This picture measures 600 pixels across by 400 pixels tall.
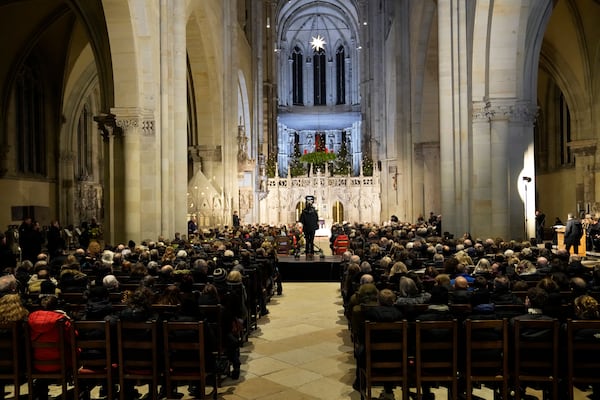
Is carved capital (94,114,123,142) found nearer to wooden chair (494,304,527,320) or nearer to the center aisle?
the center aisle

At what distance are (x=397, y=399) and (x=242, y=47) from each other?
103ft

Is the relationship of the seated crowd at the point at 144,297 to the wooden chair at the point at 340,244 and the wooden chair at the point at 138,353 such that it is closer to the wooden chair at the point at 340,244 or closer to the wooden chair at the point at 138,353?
the wooden chair at the point at 138,353

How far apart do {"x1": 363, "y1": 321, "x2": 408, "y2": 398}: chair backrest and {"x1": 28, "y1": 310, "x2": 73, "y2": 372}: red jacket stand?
2.93 m

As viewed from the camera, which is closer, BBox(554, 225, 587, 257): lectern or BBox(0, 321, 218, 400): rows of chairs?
BBox(0, 321, 218, 400): rows of chairs

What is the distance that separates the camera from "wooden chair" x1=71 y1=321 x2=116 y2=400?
18.9 feet

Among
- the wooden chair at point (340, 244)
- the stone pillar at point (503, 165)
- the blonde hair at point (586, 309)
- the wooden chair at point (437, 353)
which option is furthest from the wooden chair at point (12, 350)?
the wooden chair at point (340, 244)

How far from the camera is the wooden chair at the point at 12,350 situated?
567 cm

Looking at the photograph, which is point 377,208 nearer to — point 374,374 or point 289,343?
point 289,343

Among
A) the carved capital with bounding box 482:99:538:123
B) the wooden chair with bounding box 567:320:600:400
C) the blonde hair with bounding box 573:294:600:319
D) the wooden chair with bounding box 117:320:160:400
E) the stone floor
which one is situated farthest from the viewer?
the carved capital with bounding box 482:99:538:123

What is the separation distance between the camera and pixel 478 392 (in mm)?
6809

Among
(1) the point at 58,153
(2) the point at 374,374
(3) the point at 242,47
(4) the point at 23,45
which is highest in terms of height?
(3) the point at 242,47

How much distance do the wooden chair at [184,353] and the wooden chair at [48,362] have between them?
3.21 ft

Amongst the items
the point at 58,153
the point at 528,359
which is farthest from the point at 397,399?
the point at 58,153

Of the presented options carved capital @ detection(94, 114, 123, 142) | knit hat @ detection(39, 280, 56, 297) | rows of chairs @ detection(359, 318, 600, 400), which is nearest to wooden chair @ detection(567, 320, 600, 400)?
rows of chairs @ detection(359, 318, 600, 400)
